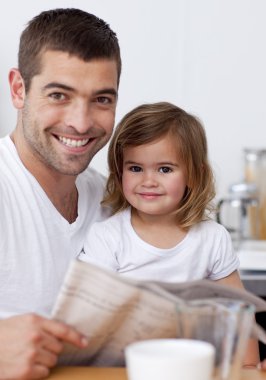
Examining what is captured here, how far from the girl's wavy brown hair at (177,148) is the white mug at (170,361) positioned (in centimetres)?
81

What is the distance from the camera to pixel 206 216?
66.5 inches

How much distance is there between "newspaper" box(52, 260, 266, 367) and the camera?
917 mm

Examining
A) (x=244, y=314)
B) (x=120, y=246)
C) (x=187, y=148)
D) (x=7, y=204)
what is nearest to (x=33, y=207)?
(x=7, y=204)

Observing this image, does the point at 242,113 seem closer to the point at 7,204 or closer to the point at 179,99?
the point at 179,99

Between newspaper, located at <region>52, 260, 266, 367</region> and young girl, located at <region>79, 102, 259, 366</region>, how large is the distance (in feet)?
1.69

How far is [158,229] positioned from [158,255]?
72 millimetres

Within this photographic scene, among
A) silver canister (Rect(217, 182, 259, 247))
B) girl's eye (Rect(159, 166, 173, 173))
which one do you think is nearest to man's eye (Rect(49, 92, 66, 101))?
girl's eye (Rect(159, 166, 173, 173))

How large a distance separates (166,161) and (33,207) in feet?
0.92

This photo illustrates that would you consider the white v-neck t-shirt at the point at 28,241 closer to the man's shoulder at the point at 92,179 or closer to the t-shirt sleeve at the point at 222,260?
the man's shoulder at the point at 92,179

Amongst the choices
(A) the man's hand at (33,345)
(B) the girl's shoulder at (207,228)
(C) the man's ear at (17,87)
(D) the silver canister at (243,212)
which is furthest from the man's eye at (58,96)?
(D) the silver canister at (243,212)

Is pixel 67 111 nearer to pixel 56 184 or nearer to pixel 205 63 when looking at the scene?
pixel 56 184

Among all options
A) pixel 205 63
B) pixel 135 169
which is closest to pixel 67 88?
pixel 135 169

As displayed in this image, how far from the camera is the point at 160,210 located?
63.2 inches

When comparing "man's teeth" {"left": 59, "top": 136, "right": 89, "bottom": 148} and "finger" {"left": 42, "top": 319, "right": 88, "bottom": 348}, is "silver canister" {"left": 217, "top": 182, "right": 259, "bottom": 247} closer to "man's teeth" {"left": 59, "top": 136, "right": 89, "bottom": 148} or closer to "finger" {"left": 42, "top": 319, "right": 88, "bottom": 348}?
"man's teeth" {"left": 59, "top": 136, "right": 89, "bottom": 148}
